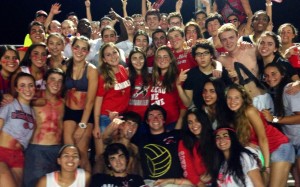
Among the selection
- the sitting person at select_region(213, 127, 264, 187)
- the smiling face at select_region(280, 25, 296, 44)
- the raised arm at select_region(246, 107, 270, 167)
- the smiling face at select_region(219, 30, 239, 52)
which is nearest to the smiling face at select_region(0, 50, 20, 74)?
the sitting person at select_region(213, 127, 264, 187)

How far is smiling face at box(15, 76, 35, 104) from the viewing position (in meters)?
4.61

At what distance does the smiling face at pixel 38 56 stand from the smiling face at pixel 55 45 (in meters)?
0.17

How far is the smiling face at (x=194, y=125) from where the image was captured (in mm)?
4660

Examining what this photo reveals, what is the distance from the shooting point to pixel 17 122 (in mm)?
4543

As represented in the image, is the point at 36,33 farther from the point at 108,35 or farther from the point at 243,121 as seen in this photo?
the point at 243,121

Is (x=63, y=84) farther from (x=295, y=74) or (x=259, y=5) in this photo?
(x=259, y=5)

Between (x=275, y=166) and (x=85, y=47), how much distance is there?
2335 mm

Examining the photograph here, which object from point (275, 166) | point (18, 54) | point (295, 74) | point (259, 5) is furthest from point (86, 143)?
point (259, 5)

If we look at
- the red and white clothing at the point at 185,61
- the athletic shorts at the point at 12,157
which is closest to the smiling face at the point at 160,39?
the red and white clothing at the point at 185,61

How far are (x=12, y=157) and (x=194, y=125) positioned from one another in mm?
1837

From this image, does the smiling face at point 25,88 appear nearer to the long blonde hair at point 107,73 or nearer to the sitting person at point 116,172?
the long blonde hair at point 107,73

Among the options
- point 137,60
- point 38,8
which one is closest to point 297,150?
point 137,60

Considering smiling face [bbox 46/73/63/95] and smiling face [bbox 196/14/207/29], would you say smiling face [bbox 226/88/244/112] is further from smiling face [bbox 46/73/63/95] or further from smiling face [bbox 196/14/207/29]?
smiling face [bbox 196/14/207/29]

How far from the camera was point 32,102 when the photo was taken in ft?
15.6
